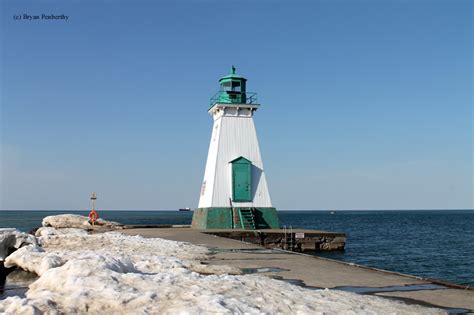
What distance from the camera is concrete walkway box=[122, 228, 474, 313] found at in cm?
950

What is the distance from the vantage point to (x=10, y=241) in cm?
1548

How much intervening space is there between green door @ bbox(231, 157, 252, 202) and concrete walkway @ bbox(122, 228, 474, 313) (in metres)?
14.1

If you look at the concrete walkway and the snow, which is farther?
the concrete walkway

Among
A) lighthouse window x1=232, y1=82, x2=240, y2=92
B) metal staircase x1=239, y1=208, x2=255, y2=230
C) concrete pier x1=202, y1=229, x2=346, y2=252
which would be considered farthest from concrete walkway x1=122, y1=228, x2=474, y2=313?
lighthouse window x1=232, y1=82, x2=240, y2=92

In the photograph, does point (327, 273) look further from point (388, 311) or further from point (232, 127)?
point (232, 127)

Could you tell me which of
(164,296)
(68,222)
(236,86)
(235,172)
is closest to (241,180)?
(235,172)

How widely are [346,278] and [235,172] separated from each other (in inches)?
803

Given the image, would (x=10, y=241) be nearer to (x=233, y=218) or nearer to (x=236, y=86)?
(x=233, y=218)

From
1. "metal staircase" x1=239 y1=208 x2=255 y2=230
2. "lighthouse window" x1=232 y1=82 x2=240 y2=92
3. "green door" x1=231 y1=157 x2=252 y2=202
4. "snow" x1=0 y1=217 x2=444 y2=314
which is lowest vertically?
"snow" x1=0 y1=217 x2=444 y2=314

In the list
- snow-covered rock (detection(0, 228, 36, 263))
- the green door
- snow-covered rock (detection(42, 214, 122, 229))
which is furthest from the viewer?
snow-covered rock (detection(42, 214, 122, 229))

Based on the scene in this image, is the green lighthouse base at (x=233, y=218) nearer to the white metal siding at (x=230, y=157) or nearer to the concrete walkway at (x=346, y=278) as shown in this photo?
the white metal siding at (x=230, y=157)

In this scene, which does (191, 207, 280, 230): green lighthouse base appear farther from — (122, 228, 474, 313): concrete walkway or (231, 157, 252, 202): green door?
(122, 228, 474, 313): concrete walkway

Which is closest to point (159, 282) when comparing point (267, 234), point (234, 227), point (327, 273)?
point (327, 273)

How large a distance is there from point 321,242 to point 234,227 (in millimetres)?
5456
